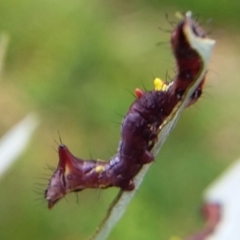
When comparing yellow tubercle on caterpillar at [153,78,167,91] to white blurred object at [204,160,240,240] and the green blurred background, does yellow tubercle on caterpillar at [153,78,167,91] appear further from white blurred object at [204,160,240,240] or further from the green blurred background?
the green blurred background

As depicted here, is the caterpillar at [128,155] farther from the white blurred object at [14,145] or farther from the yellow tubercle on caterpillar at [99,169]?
the white blurred object at [14,145]

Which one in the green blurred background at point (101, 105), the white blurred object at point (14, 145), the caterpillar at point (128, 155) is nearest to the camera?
the caterpillar at point (128, 155)

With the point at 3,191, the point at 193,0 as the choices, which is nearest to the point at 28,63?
the point at 3,191

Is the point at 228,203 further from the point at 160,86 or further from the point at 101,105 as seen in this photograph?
the point at 101,105

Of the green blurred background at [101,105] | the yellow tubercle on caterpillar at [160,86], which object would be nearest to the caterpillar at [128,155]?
the yellow tubercle on caterpillar at [160,86]

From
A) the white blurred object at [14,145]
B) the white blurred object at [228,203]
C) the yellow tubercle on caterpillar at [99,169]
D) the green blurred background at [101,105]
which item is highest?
the white blurred object at [14,145]
